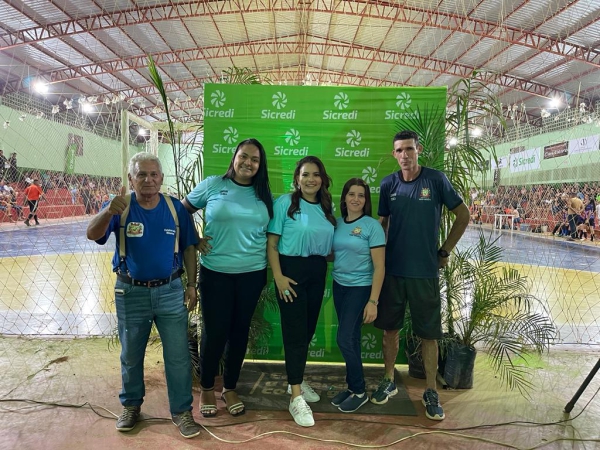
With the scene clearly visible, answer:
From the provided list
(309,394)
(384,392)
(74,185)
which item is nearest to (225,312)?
(309,394)

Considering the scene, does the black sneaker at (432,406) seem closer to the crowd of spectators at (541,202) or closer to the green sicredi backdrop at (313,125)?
the green sicredi backdrop at (313,125)

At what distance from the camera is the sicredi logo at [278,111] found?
118 inches

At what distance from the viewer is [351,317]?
2.33 m

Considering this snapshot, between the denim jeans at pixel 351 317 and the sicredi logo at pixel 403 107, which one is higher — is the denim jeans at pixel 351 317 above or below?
below

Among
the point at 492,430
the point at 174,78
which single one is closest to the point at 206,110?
the point at 492,430

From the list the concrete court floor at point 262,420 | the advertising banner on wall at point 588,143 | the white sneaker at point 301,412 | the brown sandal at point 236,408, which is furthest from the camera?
the advertising banner on wall at point 588,143

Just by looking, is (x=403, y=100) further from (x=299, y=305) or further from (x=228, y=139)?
(x=299, y=305)

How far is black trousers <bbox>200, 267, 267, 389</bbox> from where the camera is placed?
2209 mm

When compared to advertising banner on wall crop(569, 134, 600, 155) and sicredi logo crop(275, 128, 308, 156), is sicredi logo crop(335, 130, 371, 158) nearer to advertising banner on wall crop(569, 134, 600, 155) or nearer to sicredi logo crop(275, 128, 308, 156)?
sicredi logo crop(275, 128, 308, 156)

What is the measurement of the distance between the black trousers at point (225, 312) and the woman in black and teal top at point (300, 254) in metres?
0.18

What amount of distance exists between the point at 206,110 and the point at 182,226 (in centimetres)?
116

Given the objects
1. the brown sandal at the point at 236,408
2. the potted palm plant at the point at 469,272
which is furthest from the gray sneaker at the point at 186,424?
the potted palm plant at the point at 469,272

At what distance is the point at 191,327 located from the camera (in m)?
2.83

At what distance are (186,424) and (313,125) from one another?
2216 mm
